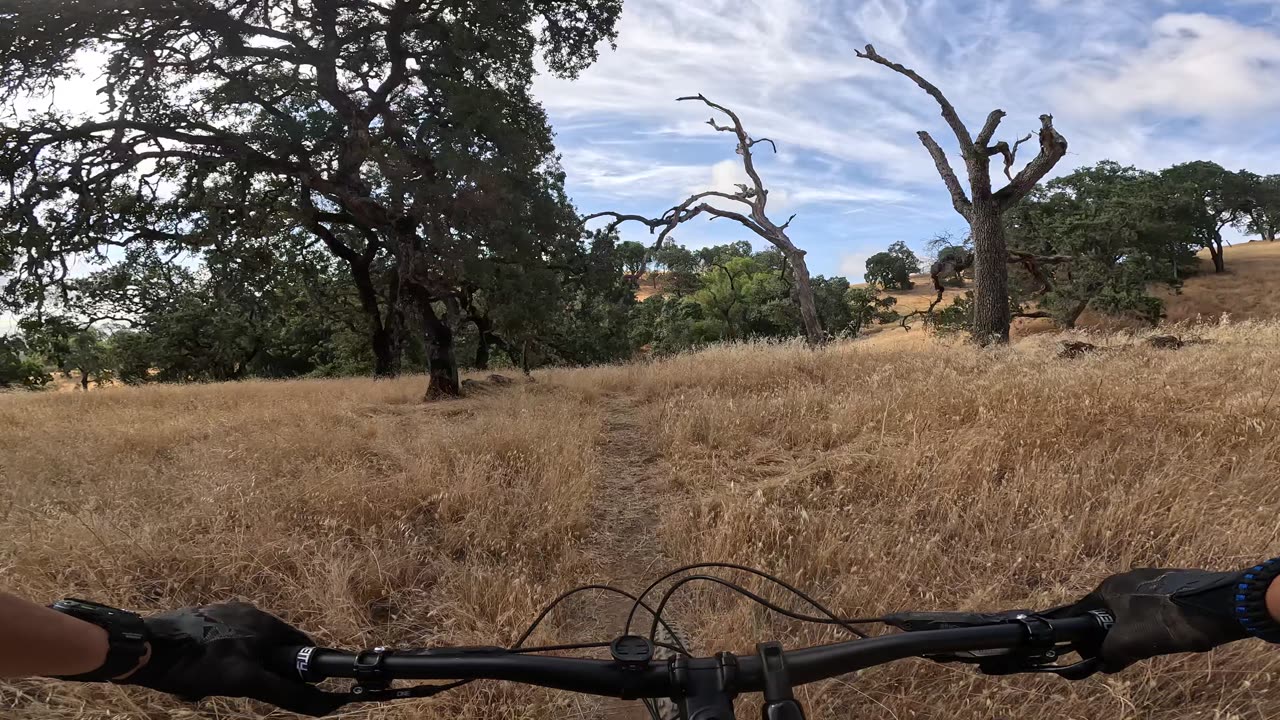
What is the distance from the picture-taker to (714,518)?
11.6 ft

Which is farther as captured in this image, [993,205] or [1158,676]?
[993,205]

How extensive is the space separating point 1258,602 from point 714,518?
267 cm

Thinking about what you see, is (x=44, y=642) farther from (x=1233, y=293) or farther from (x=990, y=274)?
(x=1233, y=293)

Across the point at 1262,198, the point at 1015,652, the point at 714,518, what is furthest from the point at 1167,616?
the point at 1262,198

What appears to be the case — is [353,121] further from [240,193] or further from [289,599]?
[289,599]

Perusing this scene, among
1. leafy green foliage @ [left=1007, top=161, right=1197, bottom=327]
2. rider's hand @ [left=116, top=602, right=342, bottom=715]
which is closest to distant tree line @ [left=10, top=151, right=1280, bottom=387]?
leafy green foliage @ [left=1007, top=161, right=1197, bottom=327]

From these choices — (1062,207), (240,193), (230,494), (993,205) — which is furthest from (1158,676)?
(1062,207)

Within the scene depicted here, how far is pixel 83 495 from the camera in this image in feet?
12.3

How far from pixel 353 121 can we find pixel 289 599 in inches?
380

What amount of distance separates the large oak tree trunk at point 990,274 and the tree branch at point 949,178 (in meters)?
0.34

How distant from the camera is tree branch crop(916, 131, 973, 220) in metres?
10.8

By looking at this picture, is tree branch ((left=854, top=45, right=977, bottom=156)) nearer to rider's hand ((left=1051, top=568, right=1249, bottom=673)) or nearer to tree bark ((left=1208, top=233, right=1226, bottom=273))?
rider's hand ((left=1051, top=568, right=1249, bottom=673))

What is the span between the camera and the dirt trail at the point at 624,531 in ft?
8.80

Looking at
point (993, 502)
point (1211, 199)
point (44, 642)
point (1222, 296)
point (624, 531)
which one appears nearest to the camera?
point (44, 642)
